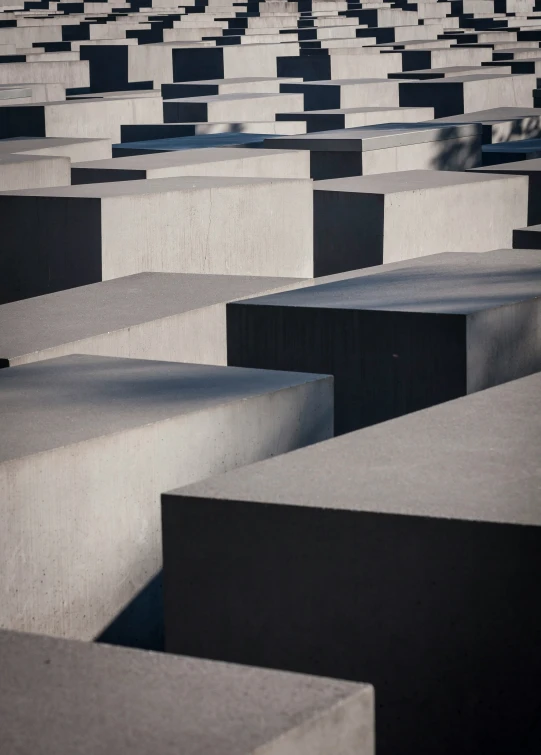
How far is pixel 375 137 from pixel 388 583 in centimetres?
863

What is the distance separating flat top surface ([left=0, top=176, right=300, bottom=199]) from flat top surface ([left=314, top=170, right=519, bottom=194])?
17.4 inches

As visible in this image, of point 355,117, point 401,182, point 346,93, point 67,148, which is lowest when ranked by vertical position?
point 401,182

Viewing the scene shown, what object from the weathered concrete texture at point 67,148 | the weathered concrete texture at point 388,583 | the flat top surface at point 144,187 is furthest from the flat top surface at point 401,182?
the weathered concrete texture at point 388,583

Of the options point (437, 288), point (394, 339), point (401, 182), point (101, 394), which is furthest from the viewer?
point (401, 182)

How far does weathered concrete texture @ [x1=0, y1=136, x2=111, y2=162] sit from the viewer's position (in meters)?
11.8

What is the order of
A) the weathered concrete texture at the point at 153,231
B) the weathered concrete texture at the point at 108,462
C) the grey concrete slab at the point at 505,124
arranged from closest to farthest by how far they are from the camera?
1. the weathered concrete texture at the point at 108,462
2. the weathered concrete texture at the point at 153,231
3. the grey concrete slab at the point at 505,124

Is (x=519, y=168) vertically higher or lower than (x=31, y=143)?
lower

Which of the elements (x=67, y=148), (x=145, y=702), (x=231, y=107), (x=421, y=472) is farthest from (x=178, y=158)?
(x=145, y=702)

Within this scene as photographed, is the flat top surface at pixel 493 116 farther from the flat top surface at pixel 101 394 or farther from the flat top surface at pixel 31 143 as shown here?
the flat top surface at pixel 101 394

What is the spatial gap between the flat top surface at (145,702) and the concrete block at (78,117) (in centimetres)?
1301

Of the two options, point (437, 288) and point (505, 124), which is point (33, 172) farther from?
point (505, 124)

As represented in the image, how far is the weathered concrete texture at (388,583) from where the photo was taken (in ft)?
9.47

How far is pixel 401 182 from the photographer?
9.39 meters

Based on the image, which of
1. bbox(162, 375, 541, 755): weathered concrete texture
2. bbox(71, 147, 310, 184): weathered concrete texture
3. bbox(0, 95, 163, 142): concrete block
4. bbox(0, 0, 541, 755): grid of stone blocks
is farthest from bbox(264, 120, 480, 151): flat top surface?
bbox(162, 375, 541, 755): weathered concrete texture
